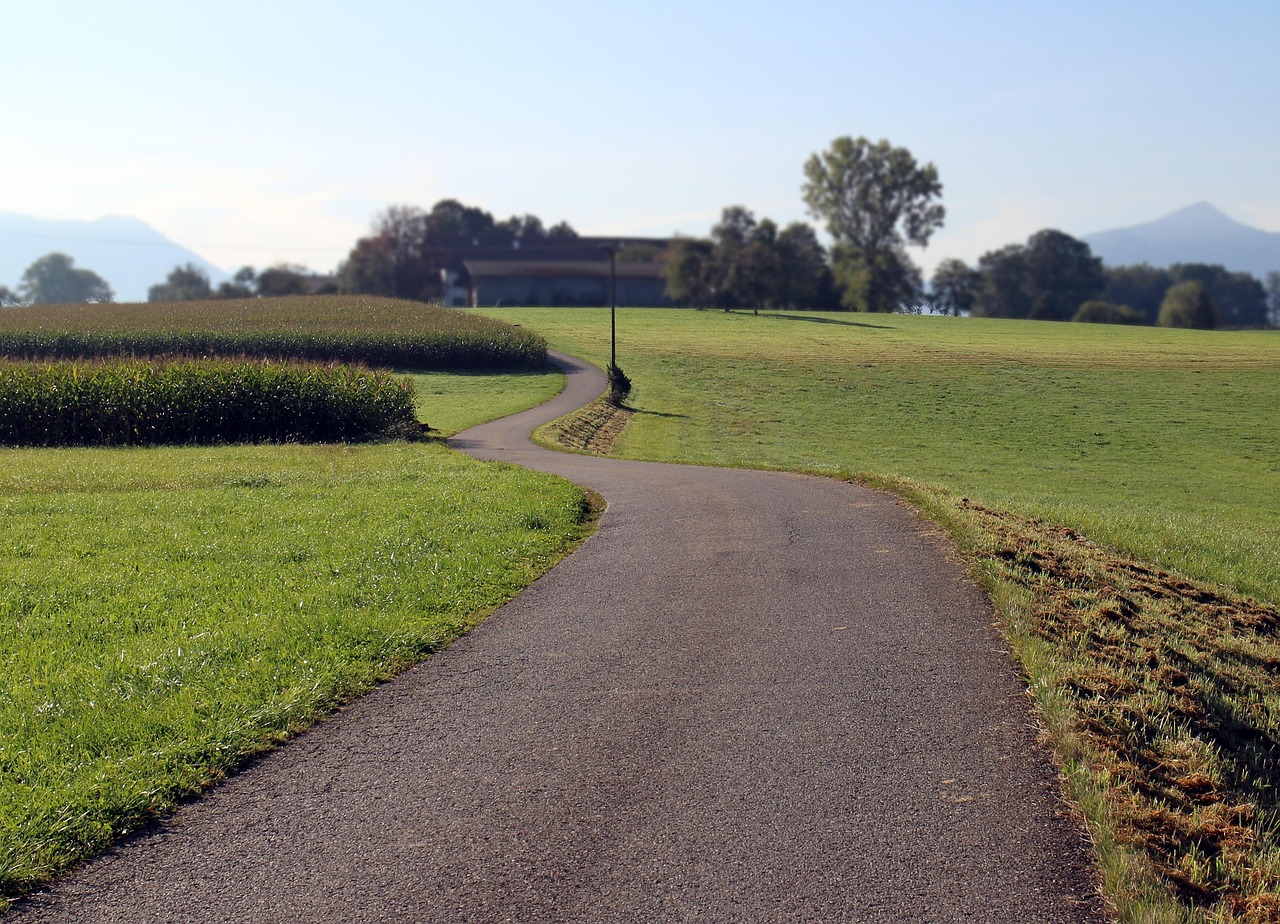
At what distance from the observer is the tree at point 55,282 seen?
163125mm

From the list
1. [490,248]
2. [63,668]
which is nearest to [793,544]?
[63,668]

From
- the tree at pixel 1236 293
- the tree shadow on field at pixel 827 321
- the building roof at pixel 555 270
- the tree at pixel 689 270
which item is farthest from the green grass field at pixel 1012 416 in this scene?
the tree at pixel 1236 293

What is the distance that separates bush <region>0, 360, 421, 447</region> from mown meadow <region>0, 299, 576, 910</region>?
919 centimetres

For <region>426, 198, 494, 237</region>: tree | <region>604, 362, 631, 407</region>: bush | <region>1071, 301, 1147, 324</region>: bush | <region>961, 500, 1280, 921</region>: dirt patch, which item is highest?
<region>426, 198, 494, 237</region>: tree

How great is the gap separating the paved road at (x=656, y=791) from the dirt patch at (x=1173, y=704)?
0.46m

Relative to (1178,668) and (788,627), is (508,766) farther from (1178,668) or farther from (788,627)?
(1178,668)

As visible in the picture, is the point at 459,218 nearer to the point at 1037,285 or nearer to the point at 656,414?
the point at 1037,285

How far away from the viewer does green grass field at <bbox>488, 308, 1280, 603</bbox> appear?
21.5 meters

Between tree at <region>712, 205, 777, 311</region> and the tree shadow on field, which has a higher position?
tree at <region>712, 205, 777, 311</region>

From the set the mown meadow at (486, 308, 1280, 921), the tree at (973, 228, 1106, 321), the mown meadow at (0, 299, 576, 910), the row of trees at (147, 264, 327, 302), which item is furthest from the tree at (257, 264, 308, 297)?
the mown meadow at (0, 299, 576, 910)

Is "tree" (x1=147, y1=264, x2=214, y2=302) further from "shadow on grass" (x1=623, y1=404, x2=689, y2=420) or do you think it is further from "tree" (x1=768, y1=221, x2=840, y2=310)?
"shadow on grass" (x1=623, y1=404, x2=689, y2=420)

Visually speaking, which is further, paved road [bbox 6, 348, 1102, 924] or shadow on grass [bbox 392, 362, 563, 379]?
shadow on grass [bbox 392, 362, 563, 379]

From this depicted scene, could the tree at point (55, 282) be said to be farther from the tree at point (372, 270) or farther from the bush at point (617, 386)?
the bush at point (617, 386)

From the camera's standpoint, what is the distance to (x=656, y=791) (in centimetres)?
548
